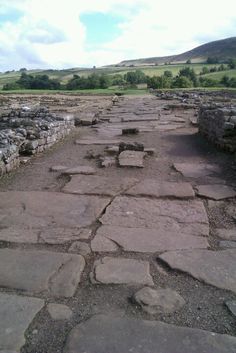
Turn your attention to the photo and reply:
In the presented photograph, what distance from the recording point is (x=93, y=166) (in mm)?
6457

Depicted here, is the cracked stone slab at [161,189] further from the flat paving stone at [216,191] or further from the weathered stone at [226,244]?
the weathered stone at [226,244]

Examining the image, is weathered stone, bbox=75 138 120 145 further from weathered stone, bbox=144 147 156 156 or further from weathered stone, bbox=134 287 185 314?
weathered stone, bbox=134 287 185 314

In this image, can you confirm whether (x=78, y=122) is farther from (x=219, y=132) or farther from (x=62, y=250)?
(x=62, y=250)

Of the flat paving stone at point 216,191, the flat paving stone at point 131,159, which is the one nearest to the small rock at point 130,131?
the flat paving stone at point 131,159

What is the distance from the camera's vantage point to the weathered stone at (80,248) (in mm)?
3355

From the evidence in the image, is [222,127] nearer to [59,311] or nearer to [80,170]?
[80,170]

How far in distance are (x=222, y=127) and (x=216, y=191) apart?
2.55m

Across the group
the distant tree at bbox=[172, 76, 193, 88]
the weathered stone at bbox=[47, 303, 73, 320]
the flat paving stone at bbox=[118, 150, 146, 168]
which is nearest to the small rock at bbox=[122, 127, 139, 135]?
the flat paving stone at bbox=[118, 150, 146, 168]

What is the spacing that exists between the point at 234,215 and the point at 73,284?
2.24m

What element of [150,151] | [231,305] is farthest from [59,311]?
[150,151]

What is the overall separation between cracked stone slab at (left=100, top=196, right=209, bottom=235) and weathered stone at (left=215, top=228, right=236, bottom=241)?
12cm

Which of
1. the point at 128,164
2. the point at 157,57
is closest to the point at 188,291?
the point at 128,164

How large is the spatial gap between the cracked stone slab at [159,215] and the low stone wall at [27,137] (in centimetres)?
236

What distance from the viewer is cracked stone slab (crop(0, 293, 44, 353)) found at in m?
2.19
